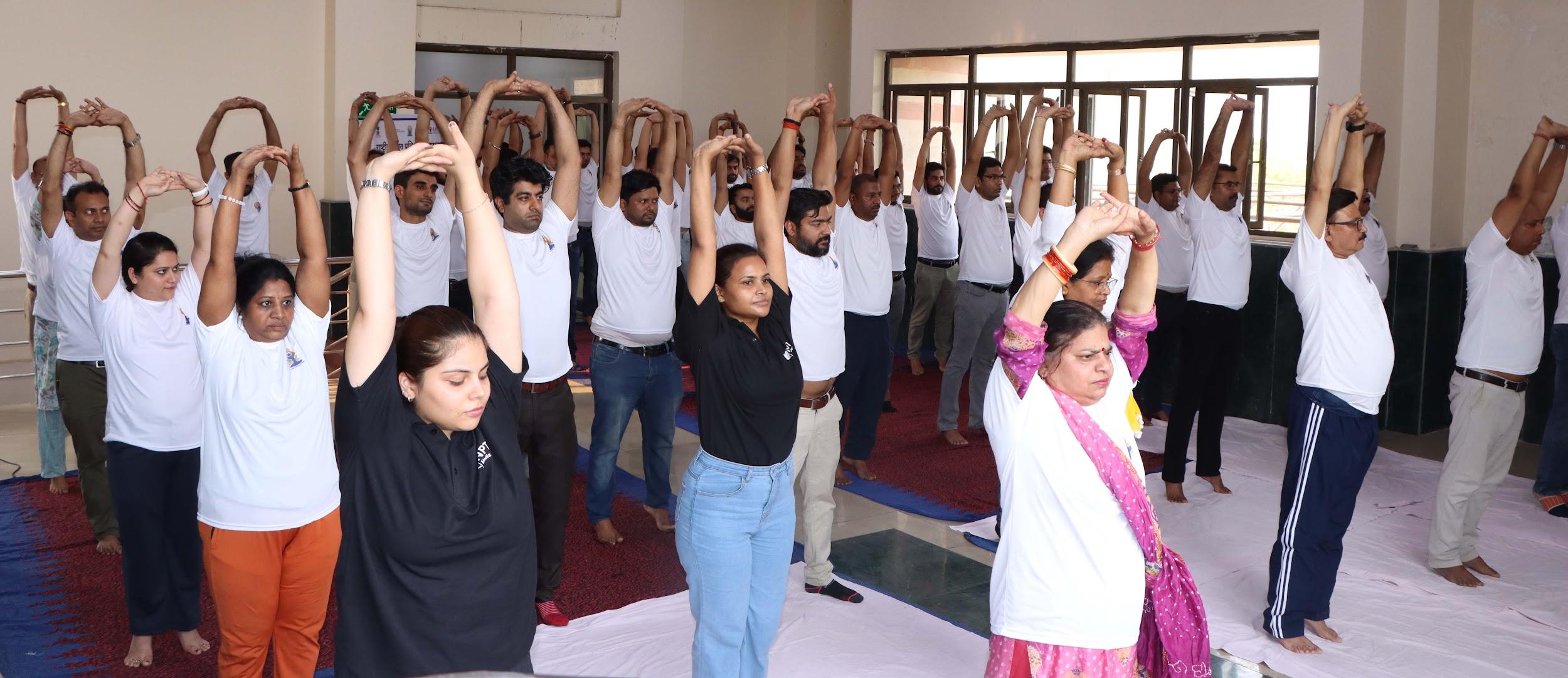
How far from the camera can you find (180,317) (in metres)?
4.49

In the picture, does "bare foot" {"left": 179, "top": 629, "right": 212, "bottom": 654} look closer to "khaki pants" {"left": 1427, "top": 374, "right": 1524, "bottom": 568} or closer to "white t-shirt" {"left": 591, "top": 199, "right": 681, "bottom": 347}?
"white t-shirt" {"left": 591, "top": 199, "right": 681, "bottom": 347}

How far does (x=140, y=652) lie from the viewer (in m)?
4.51

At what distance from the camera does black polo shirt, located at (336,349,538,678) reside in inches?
96.4

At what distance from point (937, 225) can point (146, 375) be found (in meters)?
6.56

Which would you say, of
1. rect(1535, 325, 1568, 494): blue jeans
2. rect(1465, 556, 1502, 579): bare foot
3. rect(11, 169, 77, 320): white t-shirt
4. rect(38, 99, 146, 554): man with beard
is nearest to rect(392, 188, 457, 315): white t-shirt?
rect(38, 99, 146, 554): man with beard

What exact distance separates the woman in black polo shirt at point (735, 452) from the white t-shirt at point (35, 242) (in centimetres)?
396

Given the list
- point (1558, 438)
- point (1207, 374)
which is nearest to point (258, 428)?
point (1207, 374)

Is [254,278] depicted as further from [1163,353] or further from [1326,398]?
[1163,353]

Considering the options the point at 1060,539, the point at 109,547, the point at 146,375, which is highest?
the point at 146,375

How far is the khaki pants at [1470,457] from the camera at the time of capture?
5555mm

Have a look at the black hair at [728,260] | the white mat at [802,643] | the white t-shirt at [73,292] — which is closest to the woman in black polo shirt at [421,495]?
the black hair at [728,260]

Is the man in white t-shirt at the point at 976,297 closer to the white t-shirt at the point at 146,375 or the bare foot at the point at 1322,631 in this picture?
the bare foot at the point at 1322,631

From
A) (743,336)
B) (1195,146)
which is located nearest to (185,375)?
(743,336)

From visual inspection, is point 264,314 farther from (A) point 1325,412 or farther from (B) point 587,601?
(A) point 1325,412
